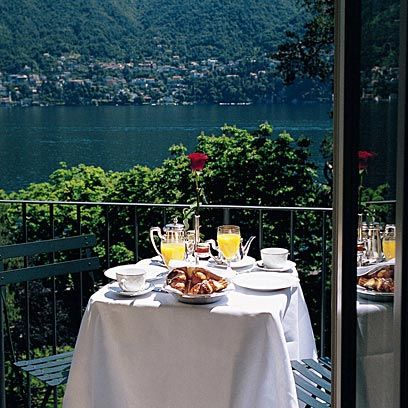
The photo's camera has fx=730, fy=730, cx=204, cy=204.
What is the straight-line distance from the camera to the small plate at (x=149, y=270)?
2379 millimetres

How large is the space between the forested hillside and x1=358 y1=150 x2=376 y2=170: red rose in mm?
8523

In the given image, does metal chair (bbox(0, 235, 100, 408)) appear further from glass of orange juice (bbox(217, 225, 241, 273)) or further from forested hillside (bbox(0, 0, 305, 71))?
forested hillside (bbox(0, 0, 305, 71))

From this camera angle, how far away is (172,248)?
2.46 meters

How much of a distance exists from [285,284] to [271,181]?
6.18 meters

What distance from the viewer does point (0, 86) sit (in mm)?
9445

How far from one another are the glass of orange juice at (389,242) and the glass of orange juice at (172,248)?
67.8 inches

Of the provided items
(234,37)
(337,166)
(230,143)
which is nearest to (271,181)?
(230,143)

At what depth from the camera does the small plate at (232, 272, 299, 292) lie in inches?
87.5

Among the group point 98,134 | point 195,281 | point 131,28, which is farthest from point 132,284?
point 131,28

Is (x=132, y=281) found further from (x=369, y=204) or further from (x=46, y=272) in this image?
(x=369, y=204)

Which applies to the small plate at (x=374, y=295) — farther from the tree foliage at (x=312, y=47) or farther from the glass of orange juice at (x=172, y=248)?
the tree foliage at (x=312, y=47)

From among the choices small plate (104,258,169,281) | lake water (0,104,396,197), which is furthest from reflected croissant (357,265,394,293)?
lake water (0,104,396,197)

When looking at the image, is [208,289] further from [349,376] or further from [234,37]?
[234,37]

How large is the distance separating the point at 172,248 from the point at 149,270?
0.11 m
